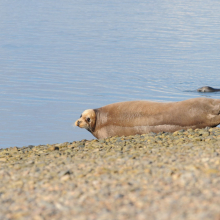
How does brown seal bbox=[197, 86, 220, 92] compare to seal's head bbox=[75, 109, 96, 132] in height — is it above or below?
below

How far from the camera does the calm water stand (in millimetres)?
14516

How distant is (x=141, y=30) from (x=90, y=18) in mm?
8797

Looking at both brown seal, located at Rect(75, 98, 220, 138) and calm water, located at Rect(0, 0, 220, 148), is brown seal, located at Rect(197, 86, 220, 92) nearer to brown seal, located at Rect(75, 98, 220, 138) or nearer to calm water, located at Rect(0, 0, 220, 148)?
calm water, located at Rect(0, 0, 220, 148)

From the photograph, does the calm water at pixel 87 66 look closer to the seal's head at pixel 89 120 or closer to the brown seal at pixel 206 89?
the brown seal at pixel 206 89

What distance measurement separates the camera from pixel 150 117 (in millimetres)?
11117

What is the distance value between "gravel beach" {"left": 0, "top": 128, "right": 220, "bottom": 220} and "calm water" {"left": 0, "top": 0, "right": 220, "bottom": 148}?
154 inches

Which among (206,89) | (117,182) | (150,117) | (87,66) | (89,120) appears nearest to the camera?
(117,182)

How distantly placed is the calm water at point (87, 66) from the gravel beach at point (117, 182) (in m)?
3.91

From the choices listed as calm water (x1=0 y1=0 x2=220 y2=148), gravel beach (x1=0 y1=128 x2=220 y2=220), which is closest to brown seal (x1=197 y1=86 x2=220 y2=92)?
calm water (x1=0 y1=0 x2=220 y2=148)

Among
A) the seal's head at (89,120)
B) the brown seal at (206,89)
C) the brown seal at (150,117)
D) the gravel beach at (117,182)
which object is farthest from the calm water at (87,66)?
the gravel beach at (117,182)

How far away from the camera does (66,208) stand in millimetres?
5590

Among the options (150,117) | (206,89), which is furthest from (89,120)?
(206,89)

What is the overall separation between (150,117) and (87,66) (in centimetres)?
1164

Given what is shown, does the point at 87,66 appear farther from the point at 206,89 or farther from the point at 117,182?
the point at 117,182
